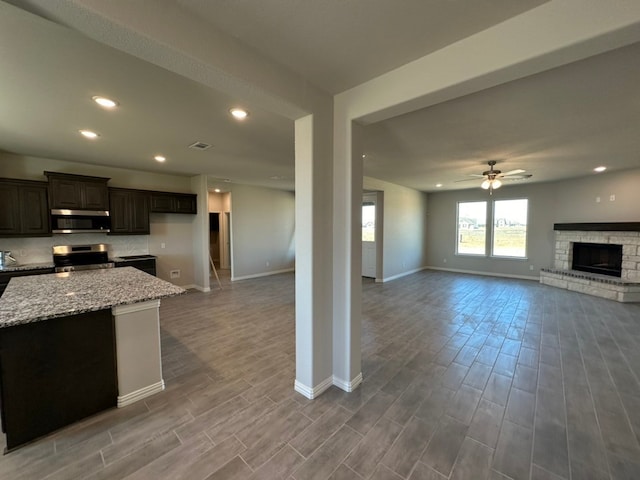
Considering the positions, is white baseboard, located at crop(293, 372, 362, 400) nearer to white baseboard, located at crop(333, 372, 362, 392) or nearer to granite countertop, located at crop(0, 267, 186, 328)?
white baseboard, located at crop(333, 372, 362, 392)

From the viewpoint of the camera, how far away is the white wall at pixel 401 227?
269 inches

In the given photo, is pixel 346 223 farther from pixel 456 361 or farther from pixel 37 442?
pixel 37 442

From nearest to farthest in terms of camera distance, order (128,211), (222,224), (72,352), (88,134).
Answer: (72,352)
(88,134)
(128,211)
(222,224)

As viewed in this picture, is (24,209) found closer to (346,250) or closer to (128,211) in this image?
(128,211)

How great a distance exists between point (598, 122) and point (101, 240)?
7.74 meters

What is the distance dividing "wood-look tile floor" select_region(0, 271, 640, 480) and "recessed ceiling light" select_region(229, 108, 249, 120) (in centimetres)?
263

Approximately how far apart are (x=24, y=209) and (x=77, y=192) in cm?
70

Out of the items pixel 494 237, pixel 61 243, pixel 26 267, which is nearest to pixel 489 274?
pixel 494 237

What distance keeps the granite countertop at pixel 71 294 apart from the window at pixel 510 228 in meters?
8.46

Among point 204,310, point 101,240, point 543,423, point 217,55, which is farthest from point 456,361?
point 101,240

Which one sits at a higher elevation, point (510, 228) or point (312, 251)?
point (510, 228)

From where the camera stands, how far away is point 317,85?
2174mm

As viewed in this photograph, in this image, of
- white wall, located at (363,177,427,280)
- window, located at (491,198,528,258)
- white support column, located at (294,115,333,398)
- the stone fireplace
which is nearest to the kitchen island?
white support column, located at (294,115,333,398)

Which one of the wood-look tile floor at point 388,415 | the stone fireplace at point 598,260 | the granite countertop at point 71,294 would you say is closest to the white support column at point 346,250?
the wood-look tile floor at point 388,415
